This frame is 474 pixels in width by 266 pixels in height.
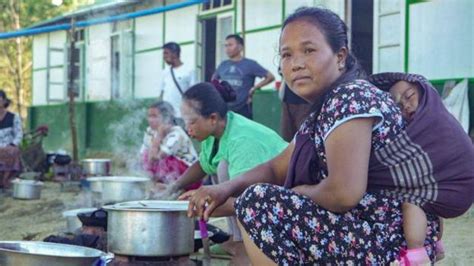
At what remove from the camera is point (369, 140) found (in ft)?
8.29

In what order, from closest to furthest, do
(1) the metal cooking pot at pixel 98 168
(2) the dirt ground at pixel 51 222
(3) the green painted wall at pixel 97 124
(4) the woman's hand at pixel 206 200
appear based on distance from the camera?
1. (4) the woman's hand at pixel 206 200
2. (2) the dirt ground at pixel 51 222
3. (1) the metal cooking pot at pixel 98 168
4. (3) the green painted wall at pixel 97 124

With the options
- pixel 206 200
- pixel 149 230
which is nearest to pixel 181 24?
pixel 149 230

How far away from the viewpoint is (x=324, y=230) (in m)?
2.63

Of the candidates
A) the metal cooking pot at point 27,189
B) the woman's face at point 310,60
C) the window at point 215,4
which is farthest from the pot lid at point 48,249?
the window at point 215,4

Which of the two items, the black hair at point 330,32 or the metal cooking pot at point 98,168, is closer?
the black hair at point 330,32

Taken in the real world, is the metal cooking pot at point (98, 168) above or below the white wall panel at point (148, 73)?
below

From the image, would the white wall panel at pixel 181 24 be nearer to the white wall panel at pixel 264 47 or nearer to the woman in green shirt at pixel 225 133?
A: the white wall panel at pixel 264 47

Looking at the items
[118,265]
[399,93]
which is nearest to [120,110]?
[118,265]

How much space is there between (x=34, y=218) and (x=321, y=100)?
541 cm

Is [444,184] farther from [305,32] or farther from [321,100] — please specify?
[305,32]

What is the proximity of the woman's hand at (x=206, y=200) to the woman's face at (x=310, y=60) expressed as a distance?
0.53 meters

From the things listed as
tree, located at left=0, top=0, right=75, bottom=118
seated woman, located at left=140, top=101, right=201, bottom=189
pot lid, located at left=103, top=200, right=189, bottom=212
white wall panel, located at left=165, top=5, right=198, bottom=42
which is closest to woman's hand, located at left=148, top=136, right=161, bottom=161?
seated woman, located at left=140, top=101, right=201, bottom=189

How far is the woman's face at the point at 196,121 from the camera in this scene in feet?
13.8

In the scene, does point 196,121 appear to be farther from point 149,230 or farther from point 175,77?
point 175,77
